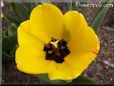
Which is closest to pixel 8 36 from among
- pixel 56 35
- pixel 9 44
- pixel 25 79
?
pixel 9 44

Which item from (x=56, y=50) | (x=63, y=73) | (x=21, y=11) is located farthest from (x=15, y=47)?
(x=63, y=73)

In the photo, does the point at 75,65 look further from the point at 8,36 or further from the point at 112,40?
the point at 112,40

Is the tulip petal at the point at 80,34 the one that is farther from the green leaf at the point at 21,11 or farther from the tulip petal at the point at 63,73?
the green leaf at the point at 21,11

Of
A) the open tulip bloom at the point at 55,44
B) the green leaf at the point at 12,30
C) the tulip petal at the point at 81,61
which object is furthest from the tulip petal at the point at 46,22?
the green leaf at the point at 12,30

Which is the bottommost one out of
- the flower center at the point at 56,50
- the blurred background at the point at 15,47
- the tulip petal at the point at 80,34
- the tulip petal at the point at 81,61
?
the blurred background at the point at 15,47

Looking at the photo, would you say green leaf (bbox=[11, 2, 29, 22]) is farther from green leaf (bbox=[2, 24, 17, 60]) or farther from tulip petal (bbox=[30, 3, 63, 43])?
tulip petal (bbox=[30, 3, 63, 43])

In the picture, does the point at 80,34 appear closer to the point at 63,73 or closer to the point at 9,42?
the point at 63,73
